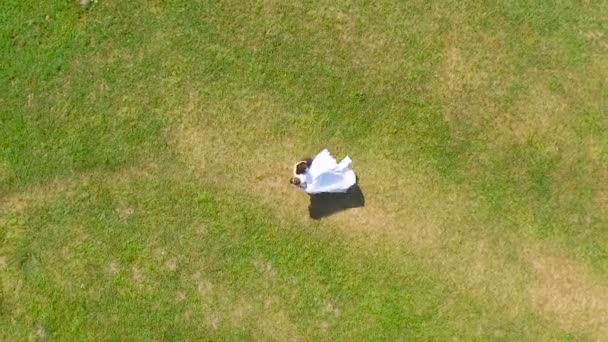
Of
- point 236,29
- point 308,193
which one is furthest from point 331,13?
point 308,193

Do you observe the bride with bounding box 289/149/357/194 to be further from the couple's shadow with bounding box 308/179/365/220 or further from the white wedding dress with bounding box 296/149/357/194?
the couple's shadow with bounding box 308/179/365/220

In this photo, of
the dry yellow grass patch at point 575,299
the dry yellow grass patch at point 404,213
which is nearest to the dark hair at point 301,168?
the dry yellow grass patch at point 404,213

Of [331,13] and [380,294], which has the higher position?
[331,13]

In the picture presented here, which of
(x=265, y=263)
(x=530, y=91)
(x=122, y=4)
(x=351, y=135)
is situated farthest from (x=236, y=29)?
(x=530, y=91)

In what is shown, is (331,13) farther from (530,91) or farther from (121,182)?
(121,182)

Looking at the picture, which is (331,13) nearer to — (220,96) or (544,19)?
(220,96)

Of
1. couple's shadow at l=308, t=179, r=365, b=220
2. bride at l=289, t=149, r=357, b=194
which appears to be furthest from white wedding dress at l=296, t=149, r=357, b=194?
couple's shadow at l=308, t=179, r=365, b=220

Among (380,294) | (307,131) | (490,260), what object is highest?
(307,131)
